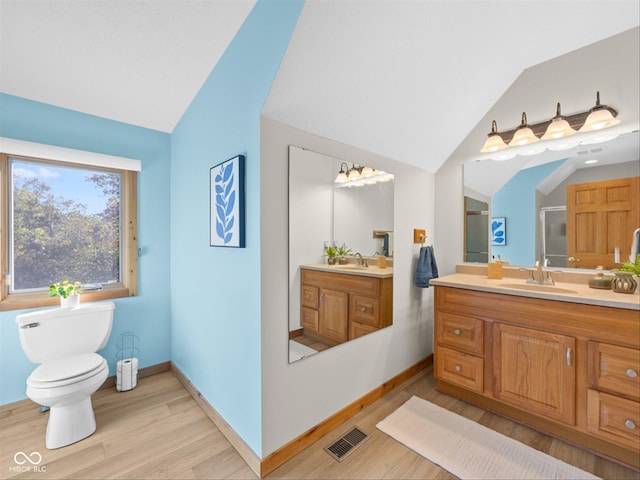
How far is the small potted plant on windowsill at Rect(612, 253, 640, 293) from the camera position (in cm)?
165

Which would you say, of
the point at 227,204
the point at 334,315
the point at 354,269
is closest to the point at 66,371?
the point at 227,204

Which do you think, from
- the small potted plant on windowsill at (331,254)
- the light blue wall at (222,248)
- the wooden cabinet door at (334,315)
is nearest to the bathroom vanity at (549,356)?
the wooden cabinet door at (334,315)

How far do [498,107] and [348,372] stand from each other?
7.97ft

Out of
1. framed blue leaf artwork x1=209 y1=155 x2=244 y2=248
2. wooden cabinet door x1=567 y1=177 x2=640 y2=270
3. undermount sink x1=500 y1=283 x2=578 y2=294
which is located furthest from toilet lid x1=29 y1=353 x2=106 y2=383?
wooden cabinet door x1=567 y1=177 x2=640 y2=270

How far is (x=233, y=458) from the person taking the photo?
1.58 meters

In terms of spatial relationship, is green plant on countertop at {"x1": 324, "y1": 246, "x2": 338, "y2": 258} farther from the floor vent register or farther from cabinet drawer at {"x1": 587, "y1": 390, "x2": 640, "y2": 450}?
cabinet drawer at {"x1": 587, "y1": 390, "x2": 640, "y2": 450}

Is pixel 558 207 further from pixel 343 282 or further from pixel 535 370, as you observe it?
pixel 343 282

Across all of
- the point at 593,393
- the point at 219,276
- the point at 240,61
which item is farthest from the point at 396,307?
the point at 240,61

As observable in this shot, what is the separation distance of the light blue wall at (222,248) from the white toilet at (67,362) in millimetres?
580

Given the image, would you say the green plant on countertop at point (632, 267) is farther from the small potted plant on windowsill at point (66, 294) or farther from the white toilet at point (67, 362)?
the small potted plant on windowsill at point (66, 294)

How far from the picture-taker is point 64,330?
77.4 inches

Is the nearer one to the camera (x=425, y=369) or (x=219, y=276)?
(x=219, y=276)

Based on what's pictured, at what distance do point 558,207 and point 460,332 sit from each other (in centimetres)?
121

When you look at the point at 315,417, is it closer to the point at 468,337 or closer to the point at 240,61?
the point at 468,337
